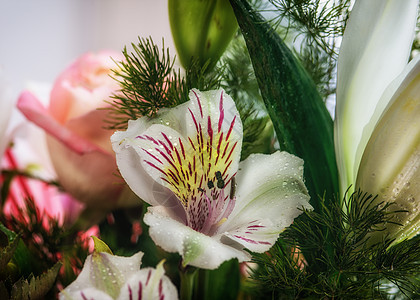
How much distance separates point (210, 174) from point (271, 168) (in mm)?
25

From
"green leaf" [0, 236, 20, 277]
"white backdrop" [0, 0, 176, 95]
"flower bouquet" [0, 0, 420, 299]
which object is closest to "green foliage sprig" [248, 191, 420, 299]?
"flower bouquet" [0, 0, 420, 299]

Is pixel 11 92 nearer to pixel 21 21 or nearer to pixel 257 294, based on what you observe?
pixel 257 294

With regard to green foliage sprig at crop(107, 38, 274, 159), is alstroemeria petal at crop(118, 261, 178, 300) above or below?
below

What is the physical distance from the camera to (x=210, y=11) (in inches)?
9.5

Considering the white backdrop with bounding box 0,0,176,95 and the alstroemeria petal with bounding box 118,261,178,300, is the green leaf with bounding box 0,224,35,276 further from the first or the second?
the white backdrop with bounding box 0,0,176,95

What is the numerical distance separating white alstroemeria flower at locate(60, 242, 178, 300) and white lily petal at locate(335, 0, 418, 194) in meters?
0.11

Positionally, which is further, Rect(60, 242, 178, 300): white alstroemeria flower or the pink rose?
the pink rose

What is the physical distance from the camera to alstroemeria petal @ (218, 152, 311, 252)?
183mm

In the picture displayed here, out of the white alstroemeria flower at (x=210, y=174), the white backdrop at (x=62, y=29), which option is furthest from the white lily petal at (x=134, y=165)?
the white backdrop at (x=62, y=29)

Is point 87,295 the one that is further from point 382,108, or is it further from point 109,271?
point 382,108

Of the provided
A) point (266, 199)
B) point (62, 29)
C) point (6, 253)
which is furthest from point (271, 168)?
point (62, 29)

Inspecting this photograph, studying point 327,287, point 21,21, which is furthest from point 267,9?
point 21,21

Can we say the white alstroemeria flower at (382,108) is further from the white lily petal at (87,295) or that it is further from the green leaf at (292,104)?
the white lily petal at (87,295)

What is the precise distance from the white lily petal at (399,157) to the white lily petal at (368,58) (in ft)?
0.04
